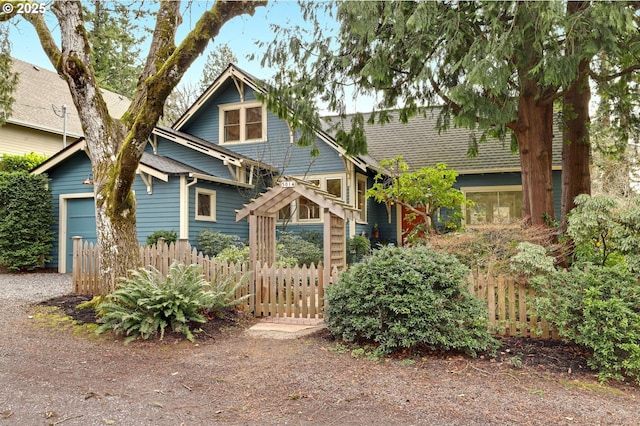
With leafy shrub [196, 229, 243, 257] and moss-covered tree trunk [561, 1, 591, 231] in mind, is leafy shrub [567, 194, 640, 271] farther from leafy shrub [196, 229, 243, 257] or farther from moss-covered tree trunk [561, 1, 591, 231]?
leafy shrub [196, 229, 243, 257]

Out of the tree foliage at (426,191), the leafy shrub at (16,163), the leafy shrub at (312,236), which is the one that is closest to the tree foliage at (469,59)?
the tree foliage at (426,191)

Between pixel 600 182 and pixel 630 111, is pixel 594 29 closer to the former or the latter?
pixel 630 111

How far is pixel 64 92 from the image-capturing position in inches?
911

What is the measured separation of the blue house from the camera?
13.5 meters

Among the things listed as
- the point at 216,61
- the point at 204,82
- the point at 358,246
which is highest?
the point at 216,61

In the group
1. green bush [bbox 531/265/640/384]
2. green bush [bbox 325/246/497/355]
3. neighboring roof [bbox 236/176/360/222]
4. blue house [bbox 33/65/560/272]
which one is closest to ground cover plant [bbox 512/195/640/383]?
green bush [bbox 531/265/640/384]

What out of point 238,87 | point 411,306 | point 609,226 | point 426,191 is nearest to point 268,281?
point 411,306

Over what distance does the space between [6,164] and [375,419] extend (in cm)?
1679

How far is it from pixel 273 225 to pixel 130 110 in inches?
127

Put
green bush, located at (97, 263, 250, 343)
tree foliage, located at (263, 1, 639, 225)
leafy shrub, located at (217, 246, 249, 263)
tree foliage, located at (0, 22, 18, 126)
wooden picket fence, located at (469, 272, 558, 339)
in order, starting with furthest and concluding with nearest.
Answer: leafy shrub, located at (217, 246, 249, 263)
tree foliage, located at (0, 22, 18, 126)
tree foliage, located at (263, 1, 639, 225)
green bush, located at (97, 263, 250, 343)
wooden picket fence, located at (469, 272, 558, 339)

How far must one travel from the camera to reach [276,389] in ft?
14.5

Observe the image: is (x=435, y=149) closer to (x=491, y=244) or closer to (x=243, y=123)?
(x=243, y=123)

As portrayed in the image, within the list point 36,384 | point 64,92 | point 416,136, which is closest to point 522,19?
point 36,384

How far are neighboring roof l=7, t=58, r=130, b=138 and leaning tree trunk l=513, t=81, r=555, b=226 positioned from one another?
18.1 m
